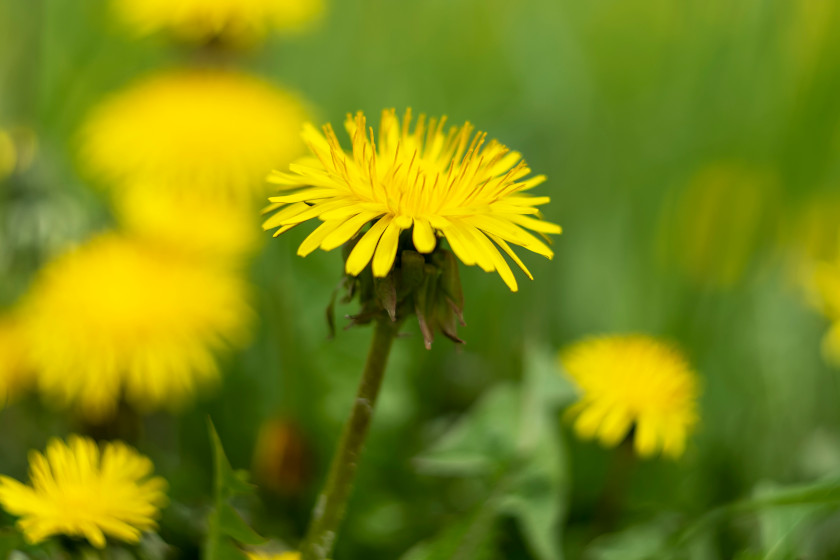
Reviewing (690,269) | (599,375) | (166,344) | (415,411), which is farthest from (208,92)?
(690,269)

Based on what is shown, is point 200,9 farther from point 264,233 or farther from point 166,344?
point 166,344

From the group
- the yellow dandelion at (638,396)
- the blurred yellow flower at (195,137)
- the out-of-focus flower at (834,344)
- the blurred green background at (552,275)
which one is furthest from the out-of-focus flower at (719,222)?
the blurred yellow flower at (195,137)

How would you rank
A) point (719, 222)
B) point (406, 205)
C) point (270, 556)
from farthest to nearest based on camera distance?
point (719, 222) → point (270, 556) → point (406, 205)

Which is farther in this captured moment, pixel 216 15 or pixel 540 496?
pixel 216 15

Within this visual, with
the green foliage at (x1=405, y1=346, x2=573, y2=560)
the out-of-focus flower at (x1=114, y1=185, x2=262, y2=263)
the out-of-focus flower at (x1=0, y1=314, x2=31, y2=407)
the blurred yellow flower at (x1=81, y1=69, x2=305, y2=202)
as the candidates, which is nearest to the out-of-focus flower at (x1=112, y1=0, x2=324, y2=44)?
the blurred yellow flower at (x1=81, y1=69, x2=305, y2=202)

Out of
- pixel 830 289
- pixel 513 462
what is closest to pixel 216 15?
pixel 513 462

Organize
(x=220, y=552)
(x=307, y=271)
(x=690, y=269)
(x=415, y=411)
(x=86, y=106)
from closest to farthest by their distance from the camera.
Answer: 1. (x=220, y=552)
2. (x=415, y=411)
3. (x=307, y=271)
4. (x=690, y=269)
5. (x=86, y=106)

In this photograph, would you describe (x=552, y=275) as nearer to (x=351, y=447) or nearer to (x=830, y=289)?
(x=830, y=289)

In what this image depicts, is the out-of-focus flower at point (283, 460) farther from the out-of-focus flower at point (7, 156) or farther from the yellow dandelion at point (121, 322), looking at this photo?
the out-of-focus flower at point (7, 156)
